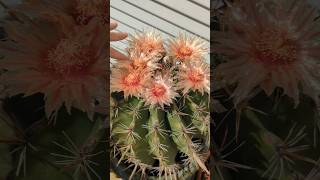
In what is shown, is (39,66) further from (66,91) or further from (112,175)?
(112,175)

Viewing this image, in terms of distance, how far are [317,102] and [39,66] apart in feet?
1.90

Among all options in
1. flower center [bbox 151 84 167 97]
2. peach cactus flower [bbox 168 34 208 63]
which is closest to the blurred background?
peach cactus flower [bbox 168 34 208 63]

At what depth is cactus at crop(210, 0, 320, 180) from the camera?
3.29 feet

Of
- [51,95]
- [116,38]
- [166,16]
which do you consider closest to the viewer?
[51,95]

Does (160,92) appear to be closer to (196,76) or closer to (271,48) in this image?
(196,76)

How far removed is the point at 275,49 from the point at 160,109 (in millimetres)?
336

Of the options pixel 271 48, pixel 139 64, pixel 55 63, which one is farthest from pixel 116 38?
pixel 271 48

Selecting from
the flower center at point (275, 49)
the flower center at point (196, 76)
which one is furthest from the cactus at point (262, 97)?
the flower center at point (196, 76)

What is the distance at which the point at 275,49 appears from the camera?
102 centimetres

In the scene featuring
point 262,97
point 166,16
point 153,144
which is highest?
point 166,16

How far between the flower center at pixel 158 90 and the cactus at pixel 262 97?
7.7 inches

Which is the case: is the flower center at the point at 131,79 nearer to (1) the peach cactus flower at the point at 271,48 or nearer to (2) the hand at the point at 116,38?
(2) the hand at the point at 116,38

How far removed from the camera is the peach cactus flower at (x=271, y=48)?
1012 millimetres

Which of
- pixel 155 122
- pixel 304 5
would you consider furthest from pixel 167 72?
pixel 304 5
